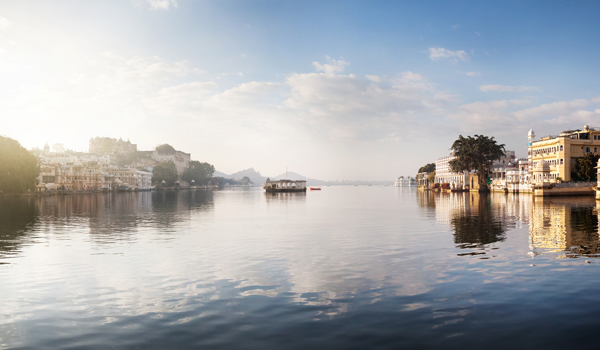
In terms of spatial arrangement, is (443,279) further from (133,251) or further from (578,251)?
(133,251)

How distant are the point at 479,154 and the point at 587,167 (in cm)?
3400

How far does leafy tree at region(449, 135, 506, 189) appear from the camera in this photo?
4985 inches

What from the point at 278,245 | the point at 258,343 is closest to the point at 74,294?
the point at 258,343

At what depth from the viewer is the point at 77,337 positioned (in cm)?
940

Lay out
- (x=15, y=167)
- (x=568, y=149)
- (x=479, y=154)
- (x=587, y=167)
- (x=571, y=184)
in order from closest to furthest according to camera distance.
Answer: (x=571, y=184) < (x=587, y=167) < (x=15, y=167) < (x=568, y=149) < (x=479, y=154)

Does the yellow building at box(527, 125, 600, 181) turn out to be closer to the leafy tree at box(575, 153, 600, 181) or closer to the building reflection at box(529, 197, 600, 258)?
the leafy tree at box(575, 153, 600, 181)

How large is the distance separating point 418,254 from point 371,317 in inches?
419

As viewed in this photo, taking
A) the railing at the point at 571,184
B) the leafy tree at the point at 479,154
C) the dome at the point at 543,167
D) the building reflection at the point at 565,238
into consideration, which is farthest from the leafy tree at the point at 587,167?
the building reflection at the point at 565,238

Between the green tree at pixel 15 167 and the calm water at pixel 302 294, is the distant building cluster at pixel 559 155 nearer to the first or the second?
the calm water at pixel 302 294

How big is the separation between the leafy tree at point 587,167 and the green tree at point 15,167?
13912 centimetres

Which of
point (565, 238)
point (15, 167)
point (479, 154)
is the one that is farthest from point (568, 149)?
point (15, 167)

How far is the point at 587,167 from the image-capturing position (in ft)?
311

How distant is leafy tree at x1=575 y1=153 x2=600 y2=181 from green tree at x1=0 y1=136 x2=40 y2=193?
139 m

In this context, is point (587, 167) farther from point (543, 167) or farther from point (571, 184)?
point (543, 167)
